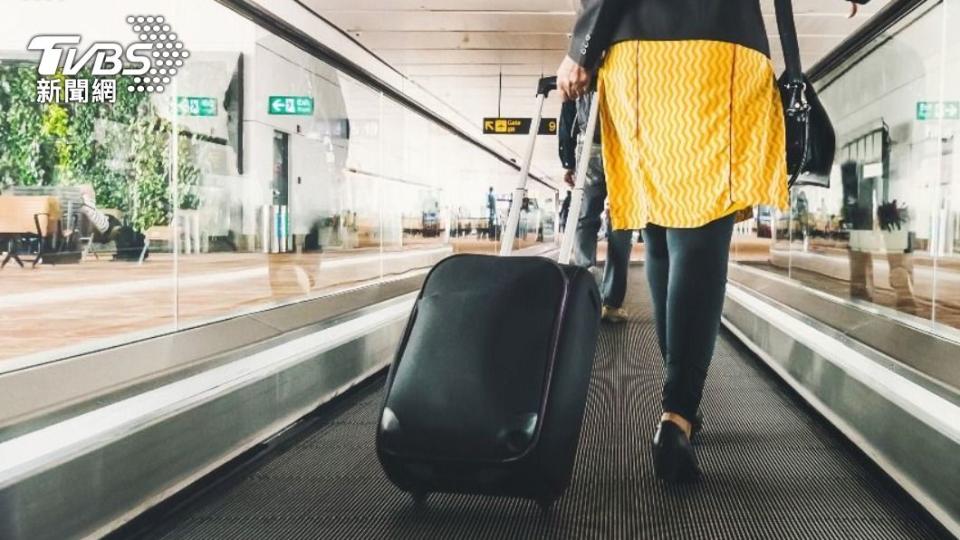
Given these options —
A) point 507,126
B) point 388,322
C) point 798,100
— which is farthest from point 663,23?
point 507,126

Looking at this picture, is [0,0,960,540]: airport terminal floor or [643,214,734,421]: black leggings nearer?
[0,0,960,540]: airport terminal floor

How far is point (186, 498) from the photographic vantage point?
1.94 m

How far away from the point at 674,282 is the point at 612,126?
1.57 ft

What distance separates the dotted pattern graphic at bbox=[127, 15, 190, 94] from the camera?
420 cm

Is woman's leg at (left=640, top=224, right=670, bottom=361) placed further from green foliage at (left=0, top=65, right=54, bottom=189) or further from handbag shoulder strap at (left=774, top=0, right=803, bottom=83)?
green foliage at (left=0, top=65, right=54, bottom=189)

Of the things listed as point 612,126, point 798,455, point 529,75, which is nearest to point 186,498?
point 612,126

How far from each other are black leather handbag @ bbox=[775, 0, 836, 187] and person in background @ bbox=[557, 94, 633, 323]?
6.34 ft

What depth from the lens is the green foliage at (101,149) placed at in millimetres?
3857

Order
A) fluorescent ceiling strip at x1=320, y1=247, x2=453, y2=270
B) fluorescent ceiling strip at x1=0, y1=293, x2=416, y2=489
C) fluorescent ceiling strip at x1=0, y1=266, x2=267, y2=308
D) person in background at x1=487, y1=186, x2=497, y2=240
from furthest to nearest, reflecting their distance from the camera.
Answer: person in background at x1=487, y1=186, x2=497, y2=240
fluorescent ceiling strip at x1=320, y1=247, x2=453, y2=270
fluorescent ceiling strip at x1=0, y1=266, x2=267, y2=308
fluorescent ceiling strip at x1=0, y1=293, x2=416, y2=489

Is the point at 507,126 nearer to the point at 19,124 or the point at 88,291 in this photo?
the point at 88,291

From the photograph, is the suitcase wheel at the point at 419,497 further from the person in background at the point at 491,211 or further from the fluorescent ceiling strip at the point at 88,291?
the person in background at the point at 491,211

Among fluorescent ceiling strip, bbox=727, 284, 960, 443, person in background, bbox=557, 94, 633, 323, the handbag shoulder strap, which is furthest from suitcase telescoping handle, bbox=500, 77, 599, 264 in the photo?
person in background, bbox=557, 94, 633, 323

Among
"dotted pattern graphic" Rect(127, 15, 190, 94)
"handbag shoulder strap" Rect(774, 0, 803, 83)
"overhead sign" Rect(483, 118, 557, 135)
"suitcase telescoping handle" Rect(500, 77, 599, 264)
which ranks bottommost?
"suitcase telescoping handle" Rect(500, 77, 599, 264)

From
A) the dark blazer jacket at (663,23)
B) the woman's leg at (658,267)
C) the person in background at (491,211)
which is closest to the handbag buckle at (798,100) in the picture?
the dark blazer jacket at (663,23)
